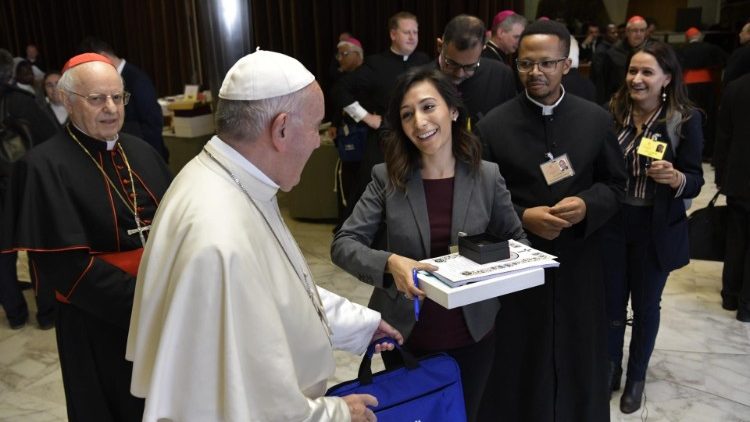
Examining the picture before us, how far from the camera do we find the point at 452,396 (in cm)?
182

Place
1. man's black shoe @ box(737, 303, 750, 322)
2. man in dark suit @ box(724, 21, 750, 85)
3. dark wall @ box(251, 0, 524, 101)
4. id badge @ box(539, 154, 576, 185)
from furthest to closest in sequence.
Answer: dark wall @ box(251, 0, 524, 101)
man in dark suit @ box(724, 21, 750, 85)
man's black shoe @ box(737, 303, 750, 322)
id badge @ box(539, 154, 576, 185)

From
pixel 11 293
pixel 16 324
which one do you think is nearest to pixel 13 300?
pixel 11 293

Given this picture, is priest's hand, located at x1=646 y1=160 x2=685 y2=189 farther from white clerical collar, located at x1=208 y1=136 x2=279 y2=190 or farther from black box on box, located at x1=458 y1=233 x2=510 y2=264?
white clerical collar, located at x1=208 y1=136 x2=279 y2=190

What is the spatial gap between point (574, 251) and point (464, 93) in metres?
1.59

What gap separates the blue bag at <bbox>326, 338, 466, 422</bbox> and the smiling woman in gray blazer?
0.24 meters

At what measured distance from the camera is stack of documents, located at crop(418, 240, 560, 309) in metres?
1.67

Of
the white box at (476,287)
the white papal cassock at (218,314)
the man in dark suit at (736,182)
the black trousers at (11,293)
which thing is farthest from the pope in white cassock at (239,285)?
the black trousers at (11,293)

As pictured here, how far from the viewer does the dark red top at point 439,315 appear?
2.05m

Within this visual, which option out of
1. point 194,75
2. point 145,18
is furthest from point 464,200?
point 145,18

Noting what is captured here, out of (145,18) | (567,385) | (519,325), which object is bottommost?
(567,385)

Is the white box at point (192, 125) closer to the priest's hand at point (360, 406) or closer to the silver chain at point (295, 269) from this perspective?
the silver chain at point (295, 269)

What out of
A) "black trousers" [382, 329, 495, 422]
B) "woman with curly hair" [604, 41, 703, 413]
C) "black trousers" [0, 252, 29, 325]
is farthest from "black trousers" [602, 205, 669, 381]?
"black trousers" [0, 252, 29, 325]

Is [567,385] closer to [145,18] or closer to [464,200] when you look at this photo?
[464,200]

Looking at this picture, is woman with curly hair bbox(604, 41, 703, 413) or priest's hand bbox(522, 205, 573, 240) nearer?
priest's hand bbox(522, 205, 573, 240)
